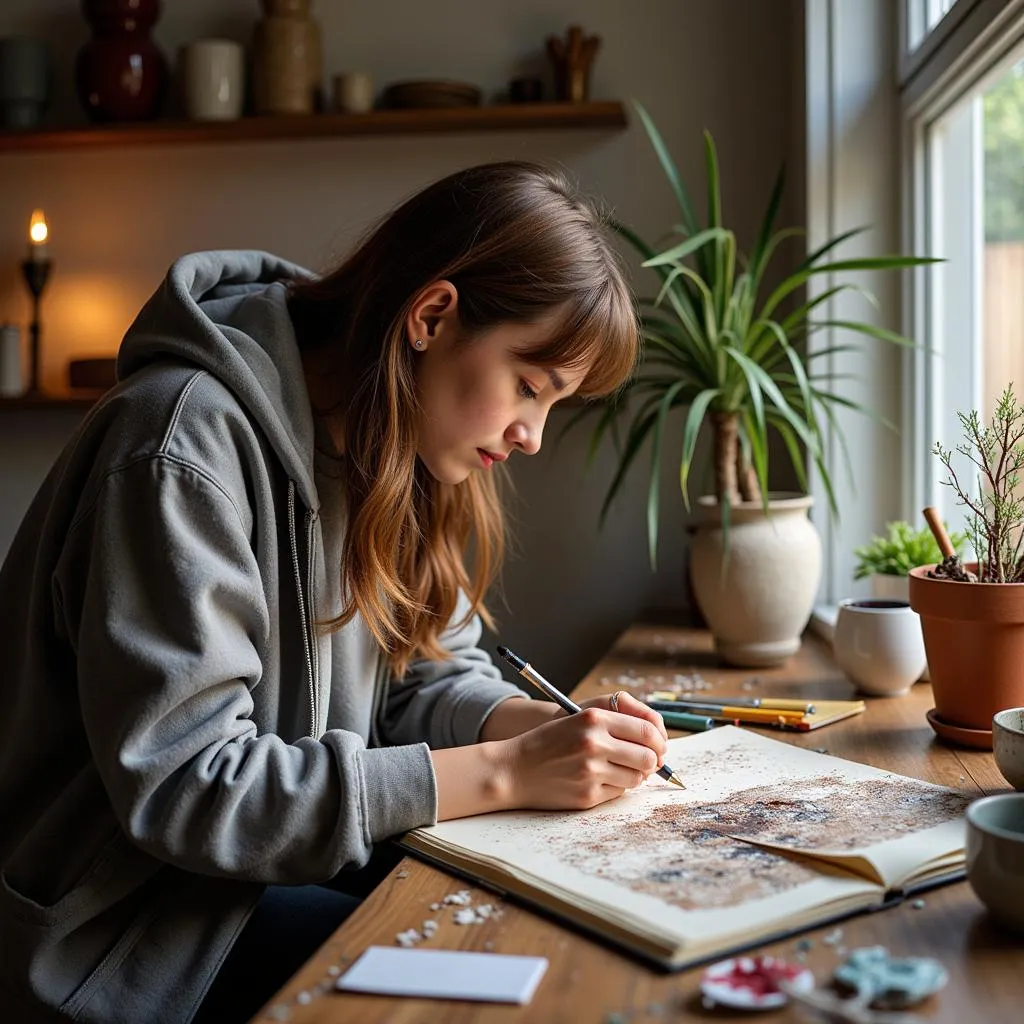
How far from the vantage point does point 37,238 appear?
243cm

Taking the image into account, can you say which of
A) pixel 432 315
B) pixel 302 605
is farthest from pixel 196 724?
pixel 432 315

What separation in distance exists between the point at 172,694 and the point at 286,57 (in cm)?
175

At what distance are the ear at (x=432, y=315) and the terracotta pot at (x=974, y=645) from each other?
22.0 inches

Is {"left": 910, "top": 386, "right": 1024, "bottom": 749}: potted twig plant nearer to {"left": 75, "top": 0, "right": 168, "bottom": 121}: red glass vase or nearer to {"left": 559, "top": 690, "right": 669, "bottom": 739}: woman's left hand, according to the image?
{"left": 559, "top": 690, "right": 669, "bottom": 739}: woman's left hand

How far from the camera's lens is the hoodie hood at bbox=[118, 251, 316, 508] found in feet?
3.62

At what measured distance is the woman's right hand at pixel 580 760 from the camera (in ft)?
3.35

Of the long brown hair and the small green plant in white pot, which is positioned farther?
the small green plant in white pot

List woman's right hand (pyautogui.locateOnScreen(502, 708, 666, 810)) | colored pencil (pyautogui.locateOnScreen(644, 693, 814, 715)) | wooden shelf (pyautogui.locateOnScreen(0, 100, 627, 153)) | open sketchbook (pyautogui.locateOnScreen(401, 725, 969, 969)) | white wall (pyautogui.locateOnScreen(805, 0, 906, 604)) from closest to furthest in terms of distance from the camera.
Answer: open sketchbook (pyautogui.locateOnScreen(401, 725, 969, 969)) < woman's right hand (pyautogui.locateOnScreen(502, 708, 666, 810)) < colored pencil (pyautogui.locateOnScreen(644, 693, 814, 715)) < white wall (pyautogui.locateOnScreen(805, 0, 906, 604)) < wooden shelf (pyautogui.locateOnScreen(0, 100, 627, 153))

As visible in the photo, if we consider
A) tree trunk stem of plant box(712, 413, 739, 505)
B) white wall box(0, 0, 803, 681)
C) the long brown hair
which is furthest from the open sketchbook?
white wall box(0, 0, 803, 681)

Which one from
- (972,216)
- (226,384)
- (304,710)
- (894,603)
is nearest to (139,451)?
(226,384)

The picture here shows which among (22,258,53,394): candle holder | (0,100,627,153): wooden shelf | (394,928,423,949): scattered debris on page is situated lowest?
(394,928,423,949): scattered debris on page

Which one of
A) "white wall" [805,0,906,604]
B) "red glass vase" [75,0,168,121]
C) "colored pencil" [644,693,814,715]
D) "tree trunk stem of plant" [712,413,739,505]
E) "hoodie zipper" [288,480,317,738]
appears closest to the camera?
"hoodie zipper" [288,480,317,738]

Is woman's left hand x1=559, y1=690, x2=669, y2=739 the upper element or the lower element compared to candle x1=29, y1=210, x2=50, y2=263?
lower

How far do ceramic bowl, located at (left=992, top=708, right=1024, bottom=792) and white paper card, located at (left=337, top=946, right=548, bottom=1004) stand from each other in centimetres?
48
